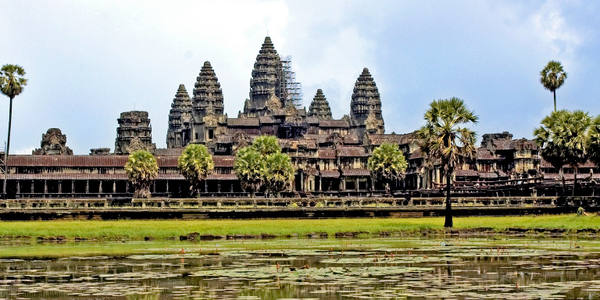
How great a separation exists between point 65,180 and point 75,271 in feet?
403

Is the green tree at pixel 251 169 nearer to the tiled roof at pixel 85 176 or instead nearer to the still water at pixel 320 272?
the tiled roof at pixel 85 176

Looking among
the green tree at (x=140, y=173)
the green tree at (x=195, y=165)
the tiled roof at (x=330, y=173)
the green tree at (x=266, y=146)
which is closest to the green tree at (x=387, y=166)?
the green tree at (x=266, y=146)

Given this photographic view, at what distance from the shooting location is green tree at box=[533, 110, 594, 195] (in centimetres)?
10569

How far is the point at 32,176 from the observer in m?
167

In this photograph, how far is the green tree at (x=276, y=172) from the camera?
14912 centimetres

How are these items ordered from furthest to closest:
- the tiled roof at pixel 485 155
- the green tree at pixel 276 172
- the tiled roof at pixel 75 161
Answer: the tiled roof at pixel 485 155, the tiled roof at pixel 75 161, the green tree at pixel 276 172

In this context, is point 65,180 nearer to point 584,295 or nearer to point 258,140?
point 258,140

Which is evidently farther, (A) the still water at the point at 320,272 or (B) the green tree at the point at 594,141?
(B) the green tree at the point at 594,141

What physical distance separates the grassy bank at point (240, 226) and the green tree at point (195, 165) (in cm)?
6817

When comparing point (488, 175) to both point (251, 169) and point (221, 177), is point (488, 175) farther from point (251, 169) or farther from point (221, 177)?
point (251, 169)

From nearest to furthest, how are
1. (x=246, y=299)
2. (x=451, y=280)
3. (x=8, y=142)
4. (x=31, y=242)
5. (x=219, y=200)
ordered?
(x=246, y=299) → (x=451, y=280) → (x=31, y=242) → (x=219, y=200) → (x=8, y=142)

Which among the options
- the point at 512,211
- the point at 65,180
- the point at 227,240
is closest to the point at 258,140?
the point at 65,180

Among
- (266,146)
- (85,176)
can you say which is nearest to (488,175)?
(266,146)

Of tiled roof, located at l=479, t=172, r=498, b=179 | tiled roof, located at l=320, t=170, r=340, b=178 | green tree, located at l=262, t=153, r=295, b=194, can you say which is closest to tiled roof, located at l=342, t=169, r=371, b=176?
tiled roof, located at l=320, t=170, r=340, b=178
